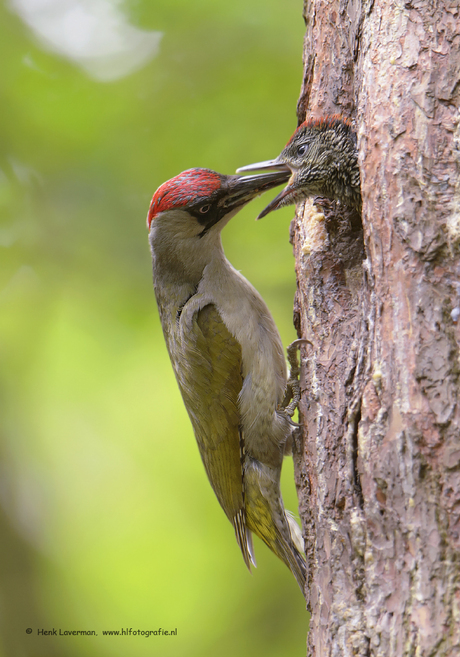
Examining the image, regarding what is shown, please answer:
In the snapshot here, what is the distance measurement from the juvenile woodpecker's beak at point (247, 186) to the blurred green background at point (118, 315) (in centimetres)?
101

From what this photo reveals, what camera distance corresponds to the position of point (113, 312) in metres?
3.16

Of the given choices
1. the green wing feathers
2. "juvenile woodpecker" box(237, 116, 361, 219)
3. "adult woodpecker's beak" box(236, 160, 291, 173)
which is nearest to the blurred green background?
the green wing feathers

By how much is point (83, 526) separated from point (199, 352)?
5.51 feet

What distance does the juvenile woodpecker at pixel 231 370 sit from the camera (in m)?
1.99

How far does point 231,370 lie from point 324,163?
0.79 metres

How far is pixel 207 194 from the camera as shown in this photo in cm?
203

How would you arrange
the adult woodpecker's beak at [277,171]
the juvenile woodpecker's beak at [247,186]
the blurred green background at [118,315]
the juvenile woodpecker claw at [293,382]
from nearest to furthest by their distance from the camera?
the adult woodpecker's beak at [277,171]
the juvenile woodpecker claw at [293,382]
the juvenile woodpecker's beak at [247,186]
the blurred green background at [118,315]

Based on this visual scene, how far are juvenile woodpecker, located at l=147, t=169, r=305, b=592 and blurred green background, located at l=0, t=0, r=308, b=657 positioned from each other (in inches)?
37.1

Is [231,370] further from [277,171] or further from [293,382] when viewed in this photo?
Answer: [277,171]

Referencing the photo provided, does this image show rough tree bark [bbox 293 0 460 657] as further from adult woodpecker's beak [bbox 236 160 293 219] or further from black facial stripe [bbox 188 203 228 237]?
black facial stripe [bbox 188 203 228 237]

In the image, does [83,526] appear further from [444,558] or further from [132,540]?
[444,558]

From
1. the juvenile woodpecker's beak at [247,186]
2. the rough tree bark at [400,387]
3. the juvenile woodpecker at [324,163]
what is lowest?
the rough tree bark at [400,387]

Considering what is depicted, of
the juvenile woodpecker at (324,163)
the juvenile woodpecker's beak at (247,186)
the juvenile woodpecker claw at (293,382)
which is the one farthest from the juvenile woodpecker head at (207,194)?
the juvenile woodpecker claw at (293,382)

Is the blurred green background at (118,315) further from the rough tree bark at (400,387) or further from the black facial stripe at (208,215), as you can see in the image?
the rough tree bark at (400,387)
